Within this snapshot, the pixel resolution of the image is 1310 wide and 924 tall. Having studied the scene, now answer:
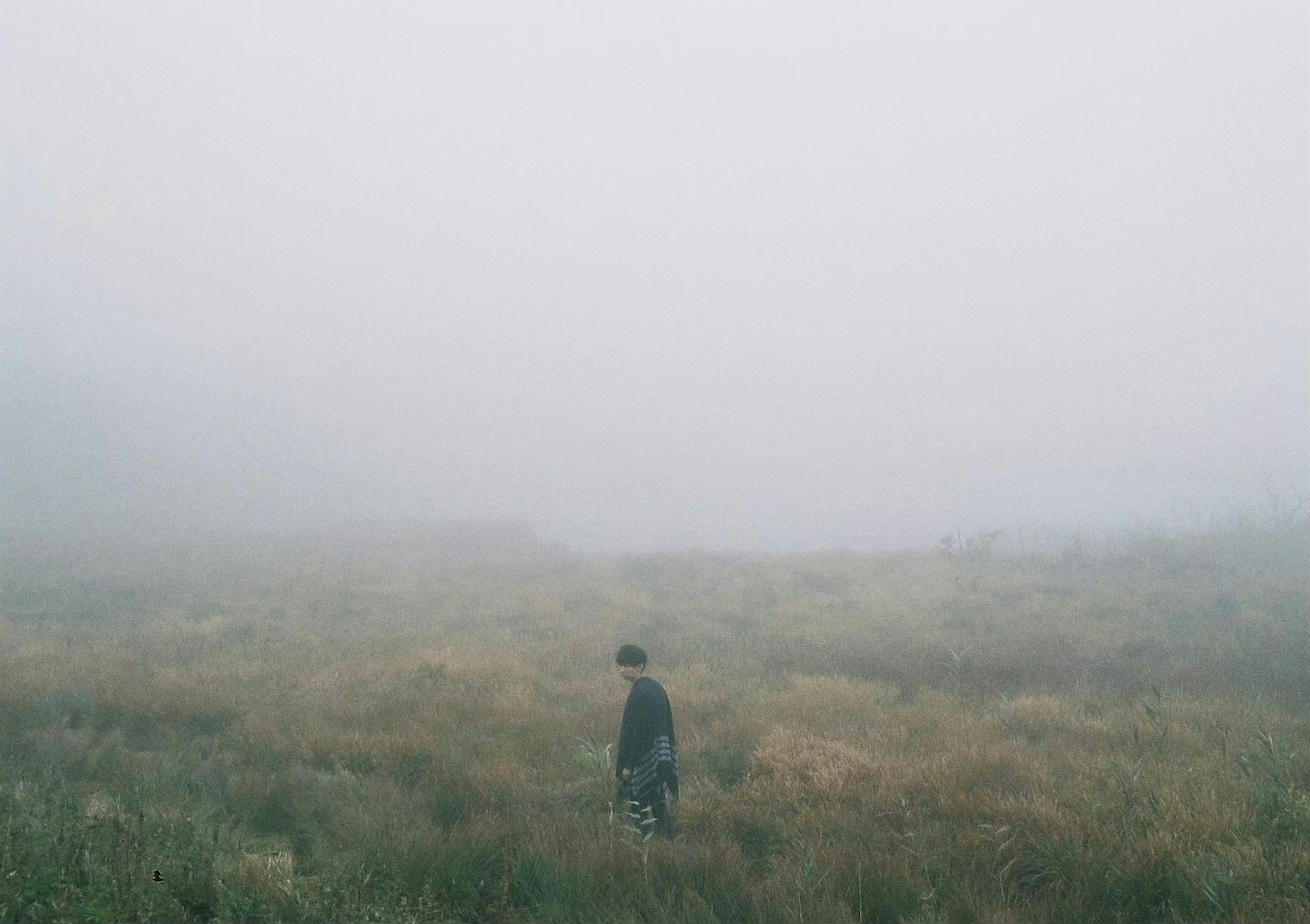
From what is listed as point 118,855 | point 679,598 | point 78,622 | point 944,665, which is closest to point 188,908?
point 118,855

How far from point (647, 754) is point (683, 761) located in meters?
1.63

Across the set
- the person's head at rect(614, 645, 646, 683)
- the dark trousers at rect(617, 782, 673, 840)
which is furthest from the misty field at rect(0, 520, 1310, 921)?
the person's head at rect(614, 645, 646, 683)

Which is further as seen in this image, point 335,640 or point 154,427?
point 154,427

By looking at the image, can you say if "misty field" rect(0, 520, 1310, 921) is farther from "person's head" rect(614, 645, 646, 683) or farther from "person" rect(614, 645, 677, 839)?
"person's head" rect(614, 645, 646, 683)

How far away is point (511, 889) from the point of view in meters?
4.55

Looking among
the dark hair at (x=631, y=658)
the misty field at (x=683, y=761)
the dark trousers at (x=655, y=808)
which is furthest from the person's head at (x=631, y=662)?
the misty field at (x=683, y=761)

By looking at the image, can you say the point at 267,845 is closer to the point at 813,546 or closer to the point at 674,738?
the point at 674,738

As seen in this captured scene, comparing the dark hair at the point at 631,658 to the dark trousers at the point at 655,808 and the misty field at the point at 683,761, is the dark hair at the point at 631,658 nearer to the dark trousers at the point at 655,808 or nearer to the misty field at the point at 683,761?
the dark trousers at the point at 655,808

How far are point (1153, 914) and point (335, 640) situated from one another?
12.9 m

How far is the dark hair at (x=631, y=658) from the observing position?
613 cm

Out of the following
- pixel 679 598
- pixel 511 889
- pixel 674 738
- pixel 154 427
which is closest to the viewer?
pixel 511 889

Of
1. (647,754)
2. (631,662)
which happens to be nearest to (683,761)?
(647,754)

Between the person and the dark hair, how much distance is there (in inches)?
6.6

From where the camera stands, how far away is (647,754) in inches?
229
